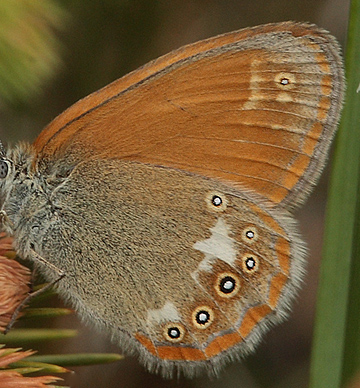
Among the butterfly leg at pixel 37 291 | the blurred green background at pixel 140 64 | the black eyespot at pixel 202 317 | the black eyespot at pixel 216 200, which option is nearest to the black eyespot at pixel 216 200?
the black eyespot at pixel 216 200

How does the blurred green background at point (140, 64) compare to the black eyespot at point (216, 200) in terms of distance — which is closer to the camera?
the black eyespot at point (216, 200)

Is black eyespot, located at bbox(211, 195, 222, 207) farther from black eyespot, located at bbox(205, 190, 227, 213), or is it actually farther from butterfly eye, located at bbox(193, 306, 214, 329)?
butterfly eye, located at bbox(193, 306, 214, 329)

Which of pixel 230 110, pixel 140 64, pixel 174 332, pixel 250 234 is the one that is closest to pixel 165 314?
pixel 174 332

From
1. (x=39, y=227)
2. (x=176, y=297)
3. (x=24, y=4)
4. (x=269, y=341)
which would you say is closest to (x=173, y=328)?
(x=176, y=297)

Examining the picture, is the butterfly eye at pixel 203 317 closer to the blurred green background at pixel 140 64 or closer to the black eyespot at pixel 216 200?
the black eyespot at pixel 216 200

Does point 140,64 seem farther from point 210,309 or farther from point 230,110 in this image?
point 210,309

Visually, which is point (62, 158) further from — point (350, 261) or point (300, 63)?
point (350, 261)
